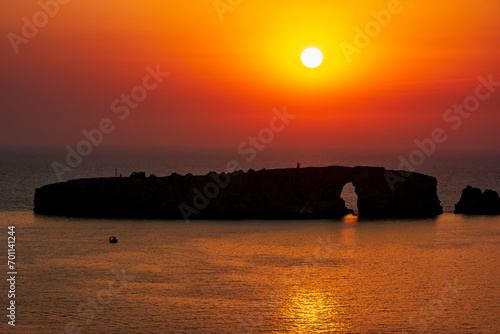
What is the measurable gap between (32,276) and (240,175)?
4261 centimetres

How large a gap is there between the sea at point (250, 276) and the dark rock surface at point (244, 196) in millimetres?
4018

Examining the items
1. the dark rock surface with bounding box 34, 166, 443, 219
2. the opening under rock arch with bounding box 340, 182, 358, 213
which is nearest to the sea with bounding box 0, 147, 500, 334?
the dark rock surface with bounding box 34, 166, 443, 219

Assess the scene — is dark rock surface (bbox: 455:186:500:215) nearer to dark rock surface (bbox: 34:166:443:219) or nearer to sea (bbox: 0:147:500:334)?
sea (bbox: 0:147:500:334)

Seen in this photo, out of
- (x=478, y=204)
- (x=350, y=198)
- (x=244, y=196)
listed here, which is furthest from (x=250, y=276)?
(x=350, y=198)

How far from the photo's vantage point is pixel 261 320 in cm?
5562

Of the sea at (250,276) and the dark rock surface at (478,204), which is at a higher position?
the dark rock surface at (478,204)

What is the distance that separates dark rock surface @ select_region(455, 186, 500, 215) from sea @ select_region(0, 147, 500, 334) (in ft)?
11.4

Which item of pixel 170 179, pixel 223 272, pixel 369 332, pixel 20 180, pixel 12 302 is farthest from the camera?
pixel 20 180

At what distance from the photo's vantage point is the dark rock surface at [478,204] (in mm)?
106562

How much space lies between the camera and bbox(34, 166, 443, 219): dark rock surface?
101938 mm

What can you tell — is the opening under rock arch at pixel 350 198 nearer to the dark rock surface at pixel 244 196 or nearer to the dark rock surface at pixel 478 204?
the dark rock surface at pixel 478 204

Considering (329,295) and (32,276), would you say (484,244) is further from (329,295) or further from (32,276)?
(32,276)

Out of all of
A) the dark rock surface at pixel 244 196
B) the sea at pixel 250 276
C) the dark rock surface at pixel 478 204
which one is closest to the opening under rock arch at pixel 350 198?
the dark rock surface at pixel 478 204

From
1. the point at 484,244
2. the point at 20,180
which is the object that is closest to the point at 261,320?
the point at 484,244
